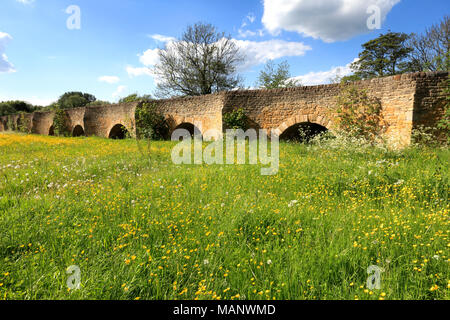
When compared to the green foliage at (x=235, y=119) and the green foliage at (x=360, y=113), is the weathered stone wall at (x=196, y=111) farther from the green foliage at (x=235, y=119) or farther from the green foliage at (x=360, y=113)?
the green foliage at (x=360, y=113)

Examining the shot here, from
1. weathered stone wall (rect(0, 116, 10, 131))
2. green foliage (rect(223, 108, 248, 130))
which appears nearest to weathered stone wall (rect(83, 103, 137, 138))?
green foliage (rect(223, 108, 248, 130))

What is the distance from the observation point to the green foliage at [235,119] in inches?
445

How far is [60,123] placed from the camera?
802 inches

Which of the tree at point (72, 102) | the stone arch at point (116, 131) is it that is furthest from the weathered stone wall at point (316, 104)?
the tree at point (72, 102)

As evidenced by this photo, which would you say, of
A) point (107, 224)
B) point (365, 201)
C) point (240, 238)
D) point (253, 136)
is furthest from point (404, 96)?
point (107, 224)

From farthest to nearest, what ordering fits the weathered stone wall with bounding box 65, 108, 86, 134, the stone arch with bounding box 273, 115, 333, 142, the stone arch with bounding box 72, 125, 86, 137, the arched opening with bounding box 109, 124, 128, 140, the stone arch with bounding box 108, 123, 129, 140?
1. the stone arch with bounding box 72, 125, 86, 137
2. the weathered stone wall with bounding box 65, 108, 86, 134
3. the arched opening with bounding box 109, 124, 128, 140
4. the stone arch with bounding box 108, 123, 129, 140
5. the stone arch with bounding box 273, 115, 333, 142

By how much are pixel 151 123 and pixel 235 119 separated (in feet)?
18.1

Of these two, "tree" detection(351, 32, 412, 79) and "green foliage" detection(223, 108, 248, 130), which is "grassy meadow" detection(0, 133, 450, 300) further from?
"tree" detection(351, 32, 412, 79)

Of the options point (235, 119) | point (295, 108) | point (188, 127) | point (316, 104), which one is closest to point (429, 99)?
point (316, 104)

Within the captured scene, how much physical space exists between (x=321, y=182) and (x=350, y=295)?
2.84 metres

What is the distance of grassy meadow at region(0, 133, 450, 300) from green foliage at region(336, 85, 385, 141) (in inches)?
206

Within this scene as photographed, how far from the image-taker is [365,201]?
351cm

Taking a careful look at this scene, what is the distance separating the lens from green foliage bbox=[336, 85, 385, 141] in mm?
8859

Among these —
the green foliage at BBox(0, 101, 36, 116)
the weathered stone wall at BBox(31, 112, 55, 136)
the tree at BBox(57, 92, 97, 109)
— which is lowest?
the weathered stone wall at BBox(31, 112, 55, 136)
